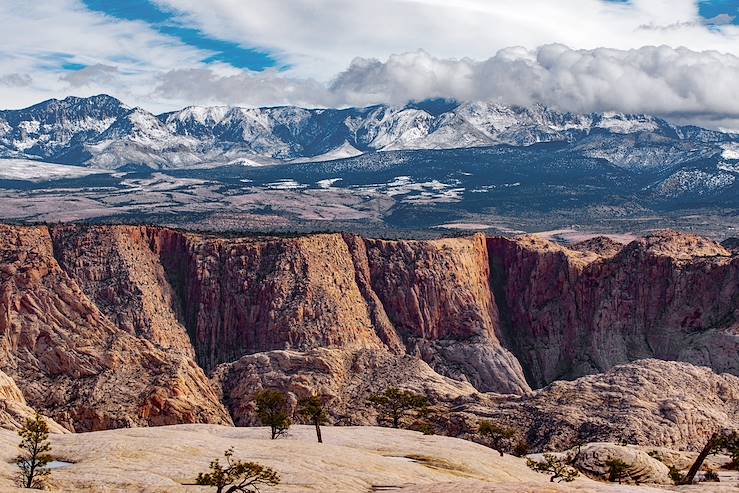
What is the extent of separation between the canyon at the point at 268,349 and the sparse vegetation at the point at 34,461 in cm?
2870

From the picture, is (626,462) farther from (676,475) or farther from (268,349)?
(268,349)

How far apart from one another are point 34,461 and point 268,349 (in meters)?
98.0

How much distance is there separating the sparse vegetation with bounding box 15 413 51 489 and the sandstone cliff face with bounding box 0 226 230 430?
4633 cm

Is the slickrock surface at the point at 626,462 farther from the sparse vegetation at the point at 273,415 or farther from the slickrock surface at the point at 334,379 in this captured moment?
the slickrock surface at the point at 334,379

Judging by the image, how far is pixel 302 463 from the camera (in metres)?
92.1

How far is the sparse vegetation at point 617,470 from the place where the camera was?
354 feet

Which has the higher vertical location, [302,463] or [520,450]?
[302,463]

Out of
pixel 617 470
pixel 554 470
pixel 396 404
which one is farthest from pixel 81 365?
pixel 617 470

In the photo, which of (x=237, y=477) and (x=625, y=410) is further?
(x=625, y=410)

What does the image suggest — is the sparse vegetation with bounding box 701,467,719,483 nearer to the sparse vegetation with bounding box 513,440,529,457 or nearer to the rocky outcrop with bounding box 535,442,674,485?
the rocky outcrop with bounding box 535,442,674,485

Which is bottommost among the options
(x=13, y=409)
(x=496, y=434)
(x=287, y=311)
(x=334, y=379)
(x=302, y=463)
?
(x=496, y=434)

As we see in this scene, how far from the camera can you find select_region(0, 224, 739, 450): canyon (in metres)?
139

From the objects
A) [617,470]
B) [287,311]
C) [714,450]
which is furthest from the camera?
[287,311]

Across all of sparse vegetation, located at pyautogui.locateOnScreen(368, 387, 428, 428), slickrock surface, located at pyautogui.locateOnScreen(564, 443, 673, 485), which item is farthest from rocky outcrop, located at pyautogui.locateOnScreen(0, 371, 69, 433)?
slickrock surface, located at pyautogui.locateOnScreen(564, 443, 673, 485)
